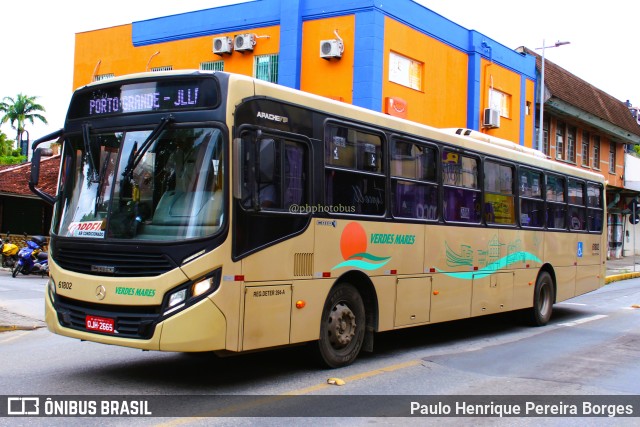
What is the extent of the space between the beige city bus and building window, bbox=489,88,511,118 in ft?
62.7

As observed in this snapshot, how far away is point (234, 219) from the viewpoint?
22.0 feet

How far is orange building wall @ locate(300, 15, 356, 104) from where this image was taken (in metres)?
21.9

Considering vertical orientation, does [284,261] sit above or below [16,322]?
above

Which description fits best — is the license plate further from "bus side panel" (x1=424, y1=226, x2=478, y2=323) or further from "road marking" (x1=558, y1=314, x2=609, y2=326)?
"road marking" (x1=558, y1=314, x2=609, y2=326)

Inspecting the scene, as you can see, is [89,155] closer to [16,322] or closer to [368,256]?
[368,256]

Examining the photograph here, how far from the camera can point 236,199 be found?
6.70 m

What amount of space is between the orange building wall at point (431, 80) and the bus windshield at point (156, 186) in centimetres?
1550

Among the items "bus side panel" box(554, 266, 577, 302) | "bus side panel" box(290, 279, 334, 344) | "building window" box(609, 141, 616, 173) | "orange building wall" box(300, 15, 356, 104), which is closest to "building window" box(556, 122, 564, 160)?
"building window" box(609, 141, 616, 173)

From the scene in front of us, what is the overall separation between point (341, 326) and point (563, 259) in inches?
316

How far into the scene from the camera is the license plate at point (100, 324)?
671 cm

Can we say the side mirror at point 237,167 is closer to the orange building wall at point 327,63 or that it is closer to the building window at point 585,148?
the orange building wall at point 327,63

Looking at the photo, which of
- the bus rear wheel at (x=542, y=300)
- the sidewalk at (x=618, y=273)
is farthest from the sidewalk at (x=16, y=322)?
the sidewalk at (x=618, y=273)

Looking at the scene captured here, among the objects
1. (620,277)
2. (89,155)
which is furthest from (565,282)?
(620,277)

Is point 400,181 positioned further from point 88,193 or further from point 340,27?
point 340,27
